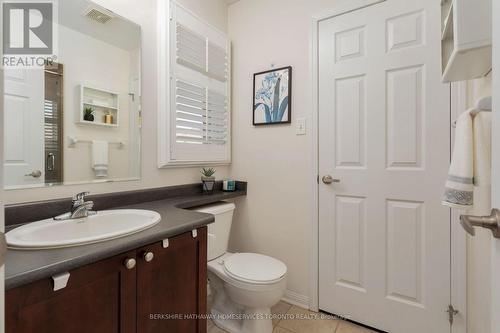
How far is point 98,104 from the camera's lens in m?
1.38

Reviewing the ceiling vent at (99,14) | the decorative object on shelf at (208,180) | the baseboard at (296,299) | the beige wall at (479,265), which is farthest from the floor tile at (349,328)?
the ceiling vent at (99,14)

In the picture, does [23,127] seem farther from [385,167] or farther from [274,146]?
[385,167]

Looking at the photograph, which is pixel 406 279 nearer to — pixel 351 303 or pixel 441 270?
pixel 441 270

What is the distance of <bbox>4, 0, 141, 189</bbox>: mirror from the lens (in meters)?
1.11

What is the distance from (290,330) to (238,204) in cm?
98

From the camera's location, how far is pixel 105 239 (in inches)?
34.8

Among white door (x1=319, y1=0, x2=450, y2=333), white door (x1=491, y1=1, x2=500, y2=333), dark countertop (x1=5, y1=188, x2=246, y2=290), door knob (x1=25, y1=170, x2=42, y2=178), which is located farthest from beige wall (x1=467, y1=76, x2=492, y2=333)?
door knob (x1=25, y1=170, x2=42, y2=178)

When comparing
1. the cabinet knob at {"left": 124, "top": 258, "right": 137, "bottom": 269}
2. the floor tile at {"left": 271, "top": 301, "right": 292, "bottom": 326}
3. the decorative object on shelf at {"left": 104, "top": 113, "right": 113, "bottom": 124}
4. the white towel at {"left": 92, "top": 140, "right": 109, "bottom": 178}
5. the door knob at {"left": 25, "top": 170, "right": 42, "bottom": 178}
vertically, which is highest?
the decorative object on shelf at {"left": 104, "top": 113, "right": 113, "bottom": 124}

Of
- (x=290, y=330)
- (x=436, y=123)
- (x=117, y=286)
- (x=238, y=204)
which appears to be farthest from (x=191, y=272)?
(x=436, y=123)

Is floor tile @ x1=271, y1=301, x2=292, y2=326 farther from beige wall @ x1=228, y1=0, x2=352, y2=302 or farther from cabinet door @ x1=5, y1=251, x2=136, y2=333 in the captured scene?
cabinet door @ x1=5, y1=251, x2=136, y2=333

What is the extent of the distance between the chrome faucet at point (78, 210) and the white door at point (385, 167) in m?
1.39

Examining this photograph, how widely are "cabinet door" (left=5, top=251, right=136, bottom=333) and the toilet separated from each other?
0.64 m

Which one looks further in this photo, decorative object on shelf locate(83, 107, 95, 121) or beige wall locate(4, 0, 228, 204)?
beige wall locate(4, 0, 228, 204)

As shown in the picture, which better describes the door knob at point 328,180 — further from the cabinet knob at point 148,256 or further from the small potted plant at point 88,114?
the small potted plant at point 88,114
